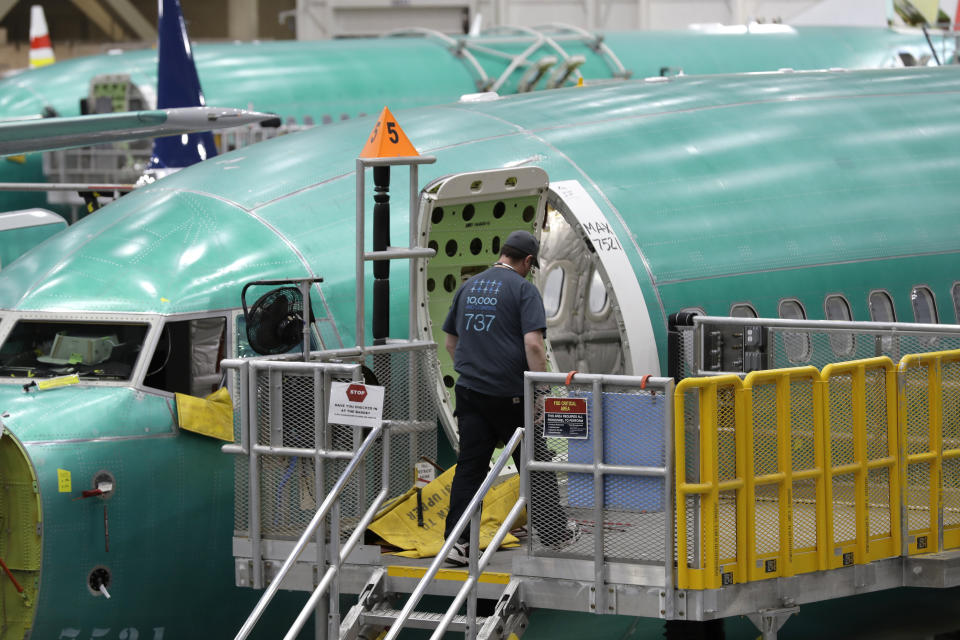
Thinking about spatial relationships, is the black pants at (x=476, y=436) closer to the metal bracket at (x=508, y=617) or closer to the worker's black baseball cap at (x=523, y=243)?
the metal bracket at (x=508, y=617)

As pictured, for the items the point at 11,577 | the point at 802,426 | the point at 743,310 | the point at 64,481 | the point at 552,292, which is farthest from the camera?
the point at 552,292

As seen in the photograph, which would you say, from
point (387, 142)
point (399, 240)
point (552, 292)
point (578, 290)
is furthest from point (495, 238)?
point (552, 292)

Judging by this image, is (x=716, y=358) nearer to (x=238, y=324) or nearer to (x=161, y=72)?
(x=238, y=324)

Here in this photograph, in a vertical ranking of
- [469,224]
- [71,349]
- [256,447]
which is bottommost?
[256,447]

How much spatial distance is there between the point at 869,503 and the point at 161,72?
44.5ft

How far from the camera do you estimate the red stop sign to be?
9.70 m

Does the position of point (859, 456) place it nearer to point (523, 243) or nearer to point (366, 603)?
point (523, 243)

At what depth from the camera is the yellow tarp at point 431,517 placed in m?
10.3

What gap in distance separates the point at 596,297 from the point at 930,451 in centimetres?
645

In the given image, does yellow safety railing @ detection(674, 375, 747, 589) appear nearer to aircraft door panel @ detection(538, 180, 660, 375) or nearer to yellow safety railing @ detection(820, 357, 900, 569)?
yellow safety railing @ detection(820, 357, 900, 569)

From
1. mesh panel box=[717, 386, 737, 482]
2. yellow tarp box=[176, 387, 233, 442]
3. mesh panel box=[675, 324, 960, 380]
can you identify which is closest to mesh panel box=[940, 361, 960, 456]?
mesh panel box=[675, 324, 960, 380]

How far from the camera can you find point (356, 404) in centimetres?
976

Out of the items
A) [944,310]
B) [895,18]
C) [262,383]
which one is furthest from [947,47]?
[262,383]

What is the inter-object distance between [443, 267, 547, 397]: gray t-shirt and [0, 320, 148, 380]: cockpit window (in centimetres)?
244
